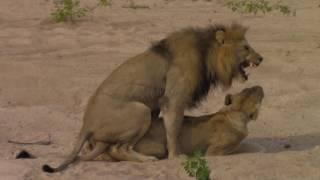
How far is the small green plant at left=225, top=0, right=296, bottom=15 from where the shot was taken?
55.0ft

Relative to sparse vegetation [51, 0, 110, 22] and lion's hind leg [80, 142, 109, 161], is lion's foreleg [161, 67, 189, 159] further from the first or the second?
sparse vegetation [51, 0, 110, 22]

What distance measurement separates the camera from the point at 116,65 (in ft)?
41.0

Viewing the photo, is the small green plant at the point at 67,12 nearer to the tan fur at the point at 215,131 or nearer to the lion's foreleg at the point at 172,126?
the tan fur at the point at 215,131

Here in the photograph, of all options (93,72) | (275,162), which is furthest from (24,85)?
(275,162)

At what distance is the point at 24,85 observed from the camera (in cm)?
1150

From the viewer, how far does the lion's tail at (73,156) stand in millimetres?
7645

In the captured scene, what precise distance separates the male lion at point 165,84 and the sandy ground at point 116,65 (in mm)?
347

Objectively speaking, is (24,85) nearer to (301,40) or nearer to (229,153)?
(229,153)

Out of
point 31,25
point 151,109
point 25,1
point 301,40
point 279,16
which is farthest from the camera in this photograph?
point 25,1

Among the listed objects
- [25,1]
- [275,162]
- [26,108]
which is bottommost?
[25,1]

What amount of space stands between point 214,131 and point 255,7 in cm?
850

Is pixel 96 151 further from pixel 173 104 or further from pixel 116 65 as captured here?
pixel 116 65

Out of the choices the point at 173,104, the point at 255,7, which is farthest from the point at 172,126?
the point at 255,7

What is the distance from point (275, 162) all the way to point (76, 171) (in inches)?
63.9
